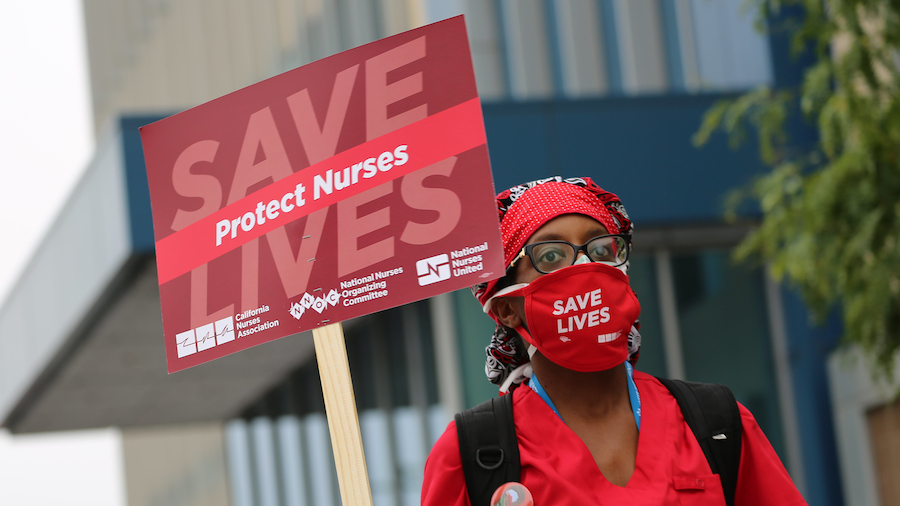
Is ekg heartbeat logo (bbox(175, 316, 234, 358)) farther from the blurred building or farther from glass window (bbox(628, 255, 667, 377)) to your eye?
glass window (bbox(628, 255, 667, 377))

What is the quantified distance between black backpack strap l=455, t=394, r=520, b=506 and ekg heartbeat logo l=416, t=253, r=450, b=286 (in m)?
0.28

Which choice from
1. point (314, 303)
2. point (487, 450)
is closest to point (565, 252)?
point (487, 450)

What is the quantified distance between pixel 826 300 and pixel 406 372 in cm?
620

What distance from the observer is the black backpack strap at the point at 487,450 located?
2.08 m

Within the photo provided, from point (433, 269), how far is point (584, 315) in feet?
1.08

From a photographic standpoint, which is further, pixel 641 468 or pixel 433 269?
pixel 433 269

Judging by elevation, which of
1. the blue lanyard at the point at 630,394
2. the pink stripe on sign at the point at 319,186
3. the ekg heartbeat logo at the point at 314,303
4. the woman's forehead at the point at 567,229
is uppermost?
the pink stripe on sign at the point at 319,186

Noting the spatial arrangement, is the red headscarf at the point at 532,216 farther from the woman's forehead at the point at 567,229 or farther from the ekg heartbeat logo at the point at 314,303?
the ekg heartbeat logo at the point at 314,303

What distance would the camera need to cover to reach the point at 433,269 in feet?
7.49

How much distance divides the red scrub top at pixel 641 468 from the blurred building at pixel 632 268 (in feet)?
15.7

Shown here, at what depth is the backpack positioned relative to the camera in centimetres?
209

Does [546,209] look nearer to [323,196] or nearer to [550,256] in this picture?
[550,256]

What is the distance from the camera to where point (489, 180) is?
2.25 m

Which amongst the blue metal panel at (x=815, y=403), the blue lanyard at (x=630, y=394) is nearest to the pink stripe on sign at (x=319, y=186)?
the blue lanyard at (x=630, y=394)
